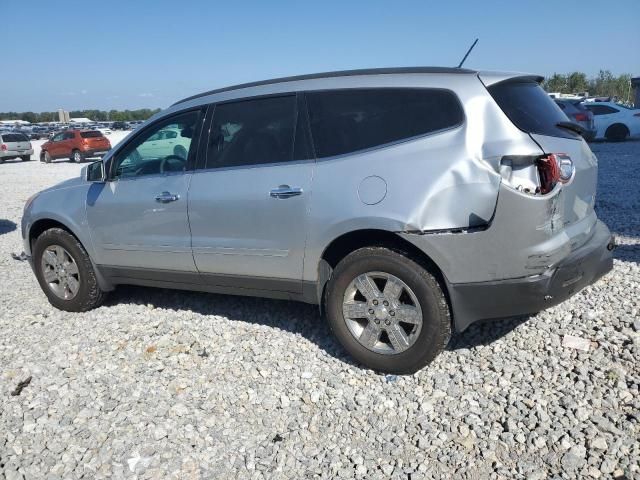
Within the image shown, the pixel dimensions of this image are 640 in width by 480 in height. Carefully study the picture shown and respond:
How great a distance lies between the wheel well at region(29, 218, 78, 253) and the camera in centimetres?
504

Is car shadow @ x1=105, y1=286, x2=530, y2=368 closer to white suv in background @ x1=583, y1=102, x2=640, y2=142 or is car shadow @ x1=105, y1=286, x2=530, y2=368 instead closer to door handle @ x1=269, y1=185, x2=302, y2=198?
door handle @ x1=269, y1=185, x2=302, y2=198

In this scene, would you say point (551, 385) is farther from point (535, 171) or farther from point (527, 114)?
point (527, 114)

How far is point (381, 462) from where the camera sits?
9.11 feet

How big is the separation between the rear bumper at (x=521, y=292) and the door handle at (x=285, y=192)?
45.1 inches

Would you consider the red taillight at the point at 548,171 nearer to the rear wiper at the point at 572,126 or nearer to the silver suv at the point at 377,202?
the silver suv at the point at 377,202

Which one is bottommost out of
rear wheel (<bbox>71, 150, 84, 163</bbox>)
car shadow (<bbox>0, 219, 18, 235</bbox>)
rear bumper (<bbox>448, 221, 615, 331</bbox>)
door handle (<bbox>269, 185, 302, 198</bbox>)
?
rear wheel (<bbox>71, 150, 84, 163</bbox>)

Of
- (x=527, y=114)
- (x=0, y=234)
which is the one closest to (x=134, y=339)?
(x=527, y=114)

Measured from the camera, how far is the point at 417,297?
331 centimetres

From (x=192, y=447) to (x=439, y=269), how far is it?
1705mm

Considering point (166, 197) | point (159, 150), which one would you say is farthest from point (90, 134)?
point (166, 197)

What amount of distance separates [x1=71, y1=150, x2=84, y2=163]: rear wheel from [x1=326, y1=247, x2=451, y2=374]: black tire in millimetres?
25657

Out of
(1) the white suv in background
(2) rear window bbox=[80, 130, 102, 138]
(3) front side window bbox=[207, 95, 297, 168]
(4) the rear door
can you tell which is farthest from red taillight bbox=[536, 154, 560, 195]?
(2) rear window bbox=[80, 130, 102, 138]

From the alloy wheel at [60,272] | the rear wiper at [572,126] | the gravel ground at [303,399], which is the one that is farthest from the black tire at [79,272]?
the rear wiper at [572,126]

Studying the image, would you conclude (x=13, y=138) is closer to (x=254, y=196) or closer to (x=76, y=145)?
(x=76, y=145)
